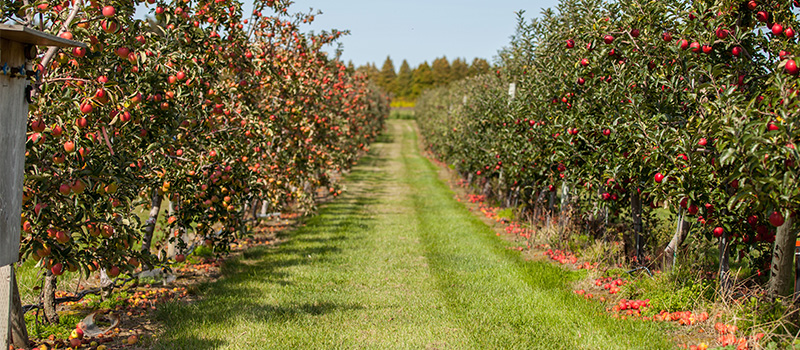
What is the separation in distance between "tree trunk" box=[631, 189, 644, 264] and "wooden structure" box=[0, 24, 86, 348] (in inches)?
217

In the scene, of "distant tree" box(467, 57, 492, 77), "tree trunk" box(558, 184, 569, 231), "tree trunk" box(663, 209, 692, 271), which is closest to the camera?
"tree trunk" box(663, 209, 692, 271)

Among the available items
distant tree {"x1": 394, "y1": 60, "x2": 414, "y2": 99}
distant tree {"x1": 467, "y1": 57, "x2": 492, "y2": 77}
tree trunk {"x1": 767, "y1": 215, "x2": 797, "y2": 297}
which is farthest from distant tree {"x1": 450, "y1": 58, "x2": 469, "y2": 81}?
tree trunk {"x1": 767, "y1": 215, "x2": 797, "y2": 297}

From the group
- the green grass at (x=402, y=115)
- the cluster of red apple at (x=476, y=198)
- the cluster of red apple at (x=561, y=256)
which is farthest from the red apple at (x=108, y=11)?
the green grass at (x=402, y=115)

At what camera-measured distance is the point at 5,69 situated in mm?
3004

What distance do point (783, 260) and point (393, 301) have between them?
11.3ft

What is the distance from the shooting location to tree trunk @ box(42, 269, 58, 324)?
4637 millimetres

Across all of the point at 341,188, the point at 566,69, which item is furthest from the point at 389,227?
the point at 566,69

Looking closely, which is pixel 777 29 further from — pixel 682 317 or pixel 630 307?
pixel 630 307

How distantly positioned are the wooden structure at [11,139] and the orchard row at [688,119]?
13.3 feet

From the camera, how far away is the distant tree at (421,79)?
286 ft

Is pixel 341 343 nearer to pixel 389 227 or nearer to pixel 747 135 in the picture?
pixel 747 135

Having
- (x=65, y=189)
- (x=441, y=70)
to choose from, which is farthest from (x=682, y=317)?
(x=441, y=70)

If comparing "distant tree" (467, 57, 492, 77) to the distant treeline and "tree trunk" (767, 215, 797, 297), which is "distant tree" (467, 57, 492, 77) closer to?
"tree trunk" (767, 215, 797, 297)

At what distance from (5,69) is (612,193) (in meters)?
5.43
